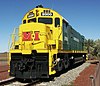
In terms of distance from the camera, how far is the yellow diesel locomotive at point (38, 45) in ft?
39.0

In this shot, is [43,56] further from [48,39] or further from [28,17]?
[28,17]

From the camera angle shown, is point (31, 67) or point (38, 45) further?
point (38, 45)

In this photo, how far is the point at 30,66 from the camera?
12.0 meters

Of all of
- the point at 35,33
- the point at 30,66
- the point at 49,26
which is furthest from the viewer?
the point at 49,26

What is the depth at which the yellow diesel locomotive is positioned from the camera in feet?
39.0

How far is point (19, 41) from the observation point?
13.2m

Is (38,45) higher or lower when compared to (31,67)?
higher

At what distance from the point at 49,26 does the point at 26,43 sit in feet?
6.60

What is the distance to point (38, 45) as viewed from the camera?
1270 cm

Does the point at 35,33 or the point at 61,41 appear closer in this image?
the point at 35,33

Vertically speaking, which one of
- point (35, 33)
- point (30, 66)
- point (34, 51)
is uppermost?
point (35, 33)

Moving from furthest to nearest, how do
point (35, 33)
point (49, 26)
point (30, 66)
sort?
point (49, 26), point (35, 33), point (30, 66)

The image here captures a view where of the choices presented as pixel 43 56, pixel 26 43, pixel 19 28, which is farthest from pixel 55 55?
pixel 19 28

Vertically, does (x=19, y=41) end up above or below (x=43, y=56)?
above
